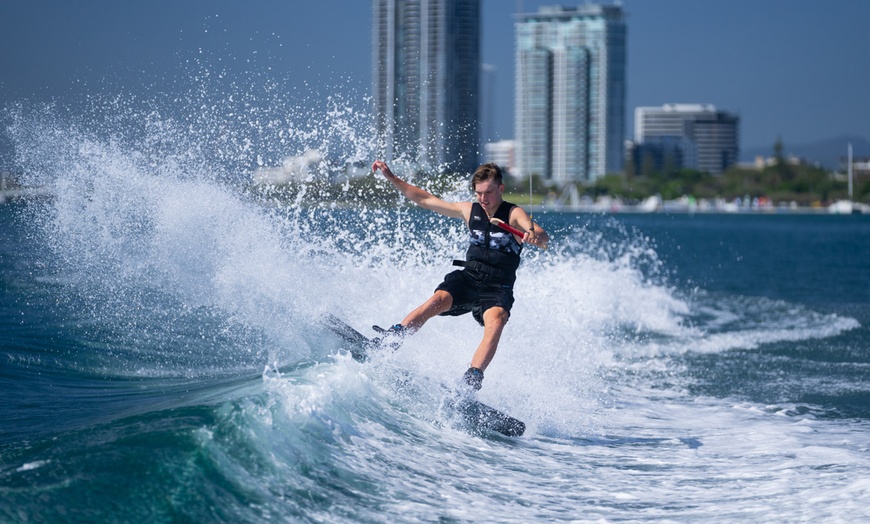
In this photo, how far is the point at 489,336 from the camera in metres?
7.49

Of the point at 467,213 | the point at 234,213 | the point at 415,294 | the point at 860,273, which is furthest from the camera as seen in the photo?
the point at 860,273

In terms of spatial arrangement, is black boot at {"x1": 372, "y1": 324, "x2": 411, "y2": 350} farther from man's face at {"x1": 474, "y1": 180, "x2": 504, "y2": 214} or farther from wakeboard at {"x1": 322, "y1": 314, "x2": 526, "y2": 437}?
man's face at {"x1": 474, "y1": 180, "x2": 504, "y2": 214}

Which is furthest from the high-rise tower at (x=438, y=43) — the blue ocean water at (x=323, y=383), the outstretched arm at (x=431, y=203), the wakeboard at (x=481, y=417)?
the wakeboard at (x=481, y=417)

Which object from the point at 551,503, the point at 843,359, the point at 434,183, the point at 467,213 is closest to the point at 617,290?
the point at 434,183

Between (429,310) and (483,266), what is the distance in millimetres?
566

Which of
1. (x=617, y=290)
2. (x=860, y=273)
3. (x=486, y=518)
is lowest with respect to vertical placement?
(x=860, y=273)

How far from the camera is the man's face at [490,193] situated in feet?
24.8

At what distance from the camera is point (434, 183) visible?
15.7 m

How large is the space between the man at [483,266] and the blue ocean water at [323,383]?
592mm

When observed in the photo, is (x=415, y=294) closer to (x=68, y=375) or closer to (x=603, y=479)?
(x=68, y=375)

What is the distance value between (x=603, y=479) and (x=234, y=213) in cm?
578

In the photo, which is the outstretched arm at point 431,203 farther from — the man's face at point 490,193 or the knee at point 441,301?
the knee at point 441,301

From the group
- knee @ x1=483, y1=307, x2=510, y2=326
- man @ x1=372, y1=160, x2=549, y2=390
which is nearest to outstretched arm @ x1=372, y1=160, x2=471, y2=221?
man @ x1=372, y1=160, x2=549, y2=390

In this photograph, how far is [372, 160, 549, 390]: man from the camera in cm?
758
